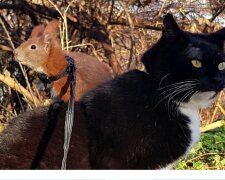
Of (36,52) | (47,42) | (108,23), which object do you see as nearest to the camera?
(47,42)

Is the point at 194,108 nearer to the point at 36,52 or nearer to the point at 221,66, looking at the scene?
the point at 221,66

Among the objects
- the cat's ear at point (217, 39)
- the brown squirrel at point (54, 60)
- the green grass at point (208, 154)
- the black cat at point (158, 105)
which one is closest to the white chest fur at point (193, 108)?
the black cat at point (158, 105)

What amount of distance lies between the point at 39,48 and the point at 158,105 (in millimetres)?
1533

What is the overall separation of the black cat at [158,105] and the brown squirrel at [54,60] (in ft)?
2.93

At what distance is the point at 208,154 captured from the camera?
3.48 metres

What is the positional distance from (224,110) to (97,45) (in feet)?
4.32

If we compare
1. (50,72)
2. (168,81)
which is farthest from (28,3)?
(168,81)

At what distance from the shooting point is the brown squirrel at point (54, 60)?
3010 mm

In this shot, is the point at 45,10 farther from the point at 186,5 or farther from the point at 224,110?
the point at 224,110

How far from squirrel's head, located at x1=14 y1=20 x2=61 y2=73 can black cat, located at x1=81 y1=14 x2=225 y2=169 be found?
124 cm

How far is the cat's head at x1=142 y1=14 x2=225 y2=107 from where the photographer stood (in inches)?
76.1

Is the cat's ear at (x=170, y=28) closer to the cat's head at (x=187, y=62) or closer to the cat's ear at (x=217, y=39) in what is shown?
the cat's head at (x=187, y=62)

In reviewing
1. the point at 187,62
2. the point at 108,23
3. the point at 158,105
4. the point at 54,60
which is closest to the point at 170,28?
the point at 187,62

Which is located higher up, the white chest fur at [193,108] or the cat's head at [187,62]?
the cat's head at [187,62]
